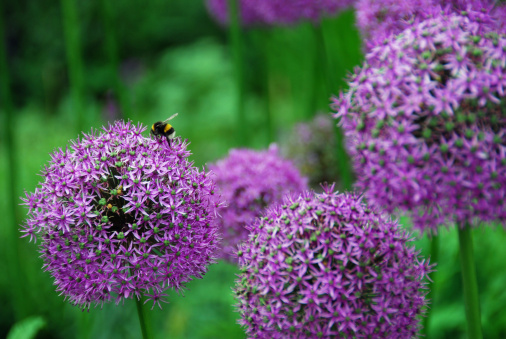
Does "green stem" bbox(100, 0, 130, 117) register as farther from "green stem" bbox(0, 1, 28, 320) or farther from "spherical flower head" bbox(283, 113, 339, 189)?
"spherical flower head" bbox(283, 113, 339, 189)

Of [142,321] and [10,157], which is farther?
[10,157]

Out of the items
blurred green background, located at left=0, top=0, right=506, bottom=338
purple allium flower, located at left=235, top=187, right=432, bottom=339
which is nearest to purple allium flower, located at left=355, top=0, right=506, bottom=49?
blurred green background, located at left=0, top=0, right=506, bottom=338

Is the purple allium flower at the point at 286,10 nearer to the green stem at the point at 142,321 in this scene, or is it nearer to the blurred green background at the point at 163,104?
the blurred green background at the point at 163,104

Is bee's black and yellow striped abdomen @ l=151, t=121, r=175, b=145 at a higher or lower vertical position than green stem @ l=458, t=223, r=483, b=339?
higher

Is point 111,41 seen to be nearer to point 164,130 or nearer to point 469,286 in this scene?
point 164,130

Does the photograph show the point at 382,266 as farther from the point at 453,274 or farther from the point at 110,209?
the point at 453,274

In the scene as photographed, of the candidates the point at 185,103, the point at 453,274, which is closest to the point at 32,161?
the point at 185,103

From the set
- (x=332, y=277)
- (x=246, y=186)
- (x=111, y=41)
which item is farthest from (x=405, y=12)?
(x=111, y=41)
